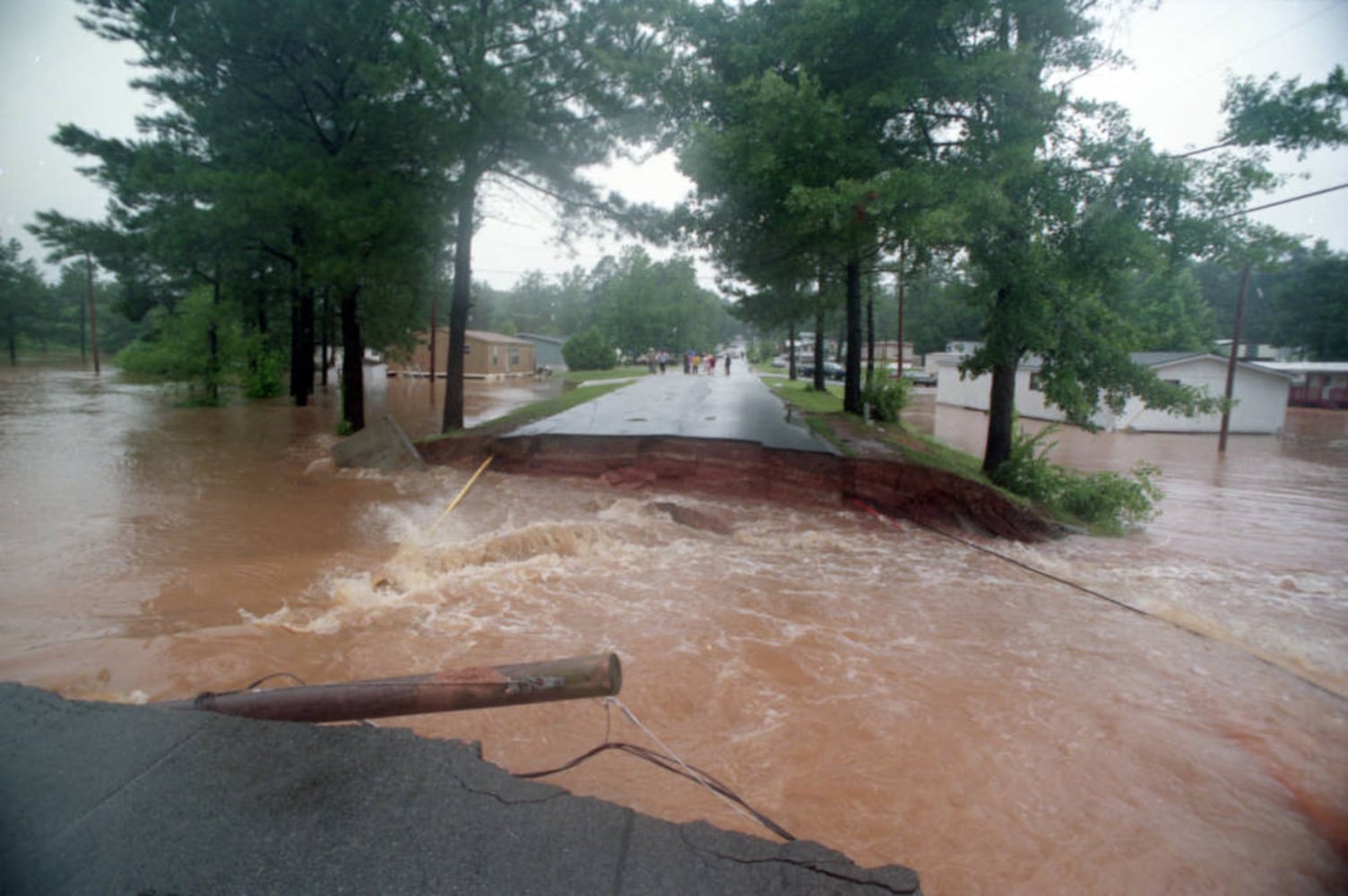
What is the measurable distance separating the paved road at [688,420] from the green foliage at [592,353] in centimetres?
3255

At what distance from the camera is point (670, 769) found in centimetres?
390

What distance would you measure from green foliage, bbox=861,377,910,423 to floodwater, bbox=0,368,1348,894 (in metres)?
9.18

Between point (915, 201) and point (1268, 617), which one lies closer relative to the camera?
point (1268, 617)

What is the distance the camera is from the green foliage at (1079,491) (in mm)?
11703

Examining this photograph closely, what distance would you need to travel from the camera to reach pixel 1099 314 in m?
10.5

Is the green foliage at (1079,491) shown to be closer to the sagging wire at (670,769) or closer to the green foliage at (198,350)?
the sagging wire at (670,769)

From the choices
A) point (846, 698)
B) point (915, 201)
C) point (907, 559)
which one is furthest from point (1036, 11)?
point (846, 698)

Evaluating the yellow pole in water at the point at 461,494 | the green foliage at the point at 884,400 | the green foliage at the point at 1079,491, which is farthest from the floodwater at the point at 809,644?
the green foliage at the point at 884,400

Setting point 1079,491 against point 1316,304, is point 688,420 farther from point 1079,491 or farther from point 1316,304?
point 1316,304

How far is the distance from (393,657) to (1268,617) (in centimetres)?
894

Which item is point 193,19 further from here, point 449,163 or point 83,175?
point 83,175

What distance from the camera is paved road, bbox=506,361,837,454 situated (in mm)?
13227

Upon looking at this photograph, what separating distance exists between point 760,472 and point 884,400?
9.75 metres

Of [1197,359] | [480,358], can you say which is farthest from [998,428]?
[480,358]
